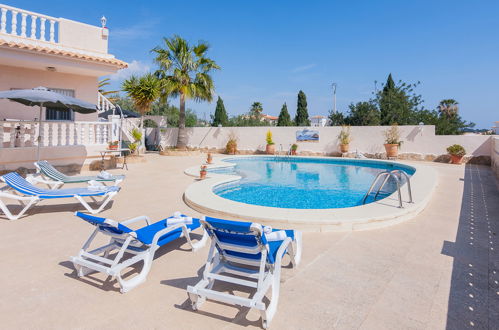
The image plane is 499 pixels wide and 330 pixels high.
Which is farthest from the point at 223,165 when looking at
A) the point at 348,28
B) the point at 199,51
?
the point at 348,28

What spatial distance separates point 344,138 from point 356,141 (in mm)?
794

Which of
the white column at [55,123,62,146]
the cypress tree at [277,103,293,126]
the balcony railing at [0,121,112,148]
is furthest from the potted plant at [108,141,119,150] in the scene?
the cypress tree at [277,103,293,126]

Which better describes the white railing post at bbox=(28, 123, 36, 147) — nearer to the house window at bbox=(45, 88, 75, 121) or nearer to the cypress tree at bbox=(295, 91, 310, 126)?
the house window at bbox=(45, 88, 75, 121)

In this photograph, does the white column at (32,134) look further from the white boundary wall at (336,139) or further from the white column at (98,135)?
the white boundary wall at (336,139)

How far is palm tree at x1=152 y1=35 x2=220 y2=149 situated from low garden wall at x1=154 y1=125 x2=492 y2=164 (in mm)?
4338

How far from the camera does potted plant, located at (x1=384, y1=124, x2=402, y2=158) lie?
1641 cm

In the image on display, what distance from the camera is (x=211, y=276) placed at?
2.66 m

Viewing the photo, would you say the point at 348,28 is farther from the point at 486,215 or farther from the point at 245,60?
the point at 486,215

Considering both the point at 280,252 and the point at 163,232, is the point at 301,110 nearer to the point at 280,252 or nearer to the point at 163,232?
the point at 163,232

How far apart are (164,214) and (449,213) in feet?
19.0

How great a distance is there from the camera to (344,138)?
1802 centimetres

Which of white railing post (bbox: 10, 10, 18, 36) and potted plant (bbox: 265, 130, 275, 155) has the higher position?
white railing post (bbox: 10, 10, 18, 36)

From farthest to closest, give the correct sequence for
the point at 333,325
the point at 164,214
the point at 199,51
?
the point at 199,51 < the point at 164,214 < the point at 333,325

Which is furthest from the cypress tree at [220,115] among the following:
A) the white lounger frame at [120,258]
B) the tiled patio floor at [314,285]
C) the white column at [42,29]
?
the white lounger frame at [120,258]
